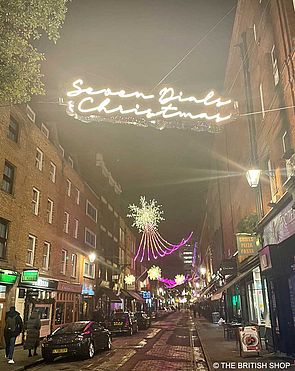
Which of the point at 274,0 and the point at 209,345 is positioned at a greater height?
the point at 274,0

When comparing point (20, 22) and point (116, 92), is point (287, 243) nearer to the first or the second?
point (116, 92)

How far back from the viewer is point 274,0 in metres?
13.9

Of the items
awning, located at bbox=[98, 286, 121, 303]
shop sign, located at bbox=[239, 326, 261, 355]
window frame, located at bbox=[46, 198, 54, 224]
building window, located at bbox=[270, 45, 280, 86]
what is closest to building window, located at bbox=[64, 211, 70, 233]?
window frame, located at bbox=[46, 198, 54, 224]

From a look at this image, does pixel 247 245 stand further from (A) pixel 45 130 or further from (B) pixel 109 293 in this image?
(B) pixel 109 293

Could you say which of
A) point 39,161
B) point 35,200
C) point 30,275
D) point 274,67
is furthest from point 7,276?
point 274,67

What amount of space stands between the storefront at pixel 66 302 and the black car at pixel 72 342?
10.5m

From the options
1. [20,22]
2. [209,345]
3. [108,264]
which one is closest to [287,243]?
[209,345]

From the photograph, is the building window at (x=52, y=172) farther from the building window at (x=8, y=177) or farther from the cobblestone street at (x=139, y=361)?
the cobblestone street at (x=139, y=361)

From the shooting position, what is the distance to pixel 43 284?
2355 centimetres

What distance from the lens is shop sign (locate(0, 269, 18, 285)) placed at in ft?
60.6

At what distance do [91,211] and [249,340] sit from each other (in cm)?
2764

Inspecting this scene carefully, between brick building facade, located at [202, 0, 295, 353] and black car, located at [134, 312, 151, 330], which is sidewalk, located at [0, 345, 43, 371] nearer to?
brick building facade, located at [202, 0, 295, 353]

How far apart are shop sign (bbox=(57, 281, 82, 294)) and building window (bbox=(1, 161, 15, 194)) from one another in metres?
8.58

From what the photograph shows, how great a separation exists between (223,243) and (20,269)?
78.3ft
